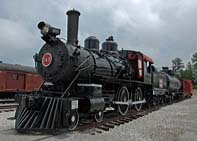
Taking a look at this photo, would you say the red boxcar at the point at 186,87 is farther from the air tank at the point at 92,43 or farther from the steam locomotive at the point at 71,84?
the air tank at the point at 92,43

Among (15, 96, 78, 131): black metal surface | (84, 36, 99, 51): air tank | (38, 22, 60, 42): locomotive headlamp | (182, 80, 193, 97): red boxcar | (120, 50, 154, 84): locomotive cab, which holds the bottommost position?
(15, 96, 78, 131): black metal surface

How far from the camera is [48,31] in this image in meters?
7.84

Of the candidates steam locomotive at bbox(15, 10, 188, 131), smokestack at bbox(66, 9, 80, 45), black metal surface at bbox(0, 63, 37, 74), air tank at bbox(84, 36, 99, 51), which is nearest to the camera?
steam locomotive at bbox(15, 10, 188, 131)

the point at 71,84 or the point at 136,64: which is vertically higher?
the point at 136,64

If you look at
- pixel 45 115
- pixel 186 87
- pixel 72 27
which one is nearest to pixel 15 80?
pixel 72 27

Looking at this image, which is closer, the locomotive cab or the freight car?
the locomotive cab

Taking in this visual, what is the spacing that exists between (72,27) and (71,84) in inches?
90.4

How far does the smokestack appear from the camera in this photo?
8.96 meters

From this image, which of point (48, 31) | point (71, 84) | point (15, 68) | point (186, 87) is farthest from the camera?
point (186, 87)

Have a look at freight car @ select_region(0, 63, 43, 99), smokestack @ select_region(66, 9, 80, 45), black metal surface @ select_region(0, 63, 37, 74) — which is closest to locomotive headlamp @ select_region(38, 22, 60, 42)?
smokestack @ select_region(66, 9, 80, 45)

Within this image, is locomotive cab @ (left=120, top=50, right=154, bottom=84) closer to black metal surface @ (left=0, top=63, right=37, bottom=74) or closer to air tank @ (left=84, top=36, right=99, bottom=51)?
air tank @ (left=84, top=36, right=99, bottom=51)

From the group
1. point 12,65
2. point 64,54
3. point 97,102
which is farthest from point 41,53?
point 12,65

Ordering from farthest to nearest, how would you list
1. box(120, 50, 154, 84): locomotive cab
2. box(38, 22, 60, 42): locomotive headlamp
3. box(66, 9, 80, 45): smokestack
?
box(120, 50, 154, 84): locomotive cab < box(66, 9, 80, 45): smokestack < box(38, 22, 60, 42): locomotive headlamp

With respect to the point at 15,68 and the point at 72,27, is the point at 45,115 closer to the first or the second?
the point at 72,27
